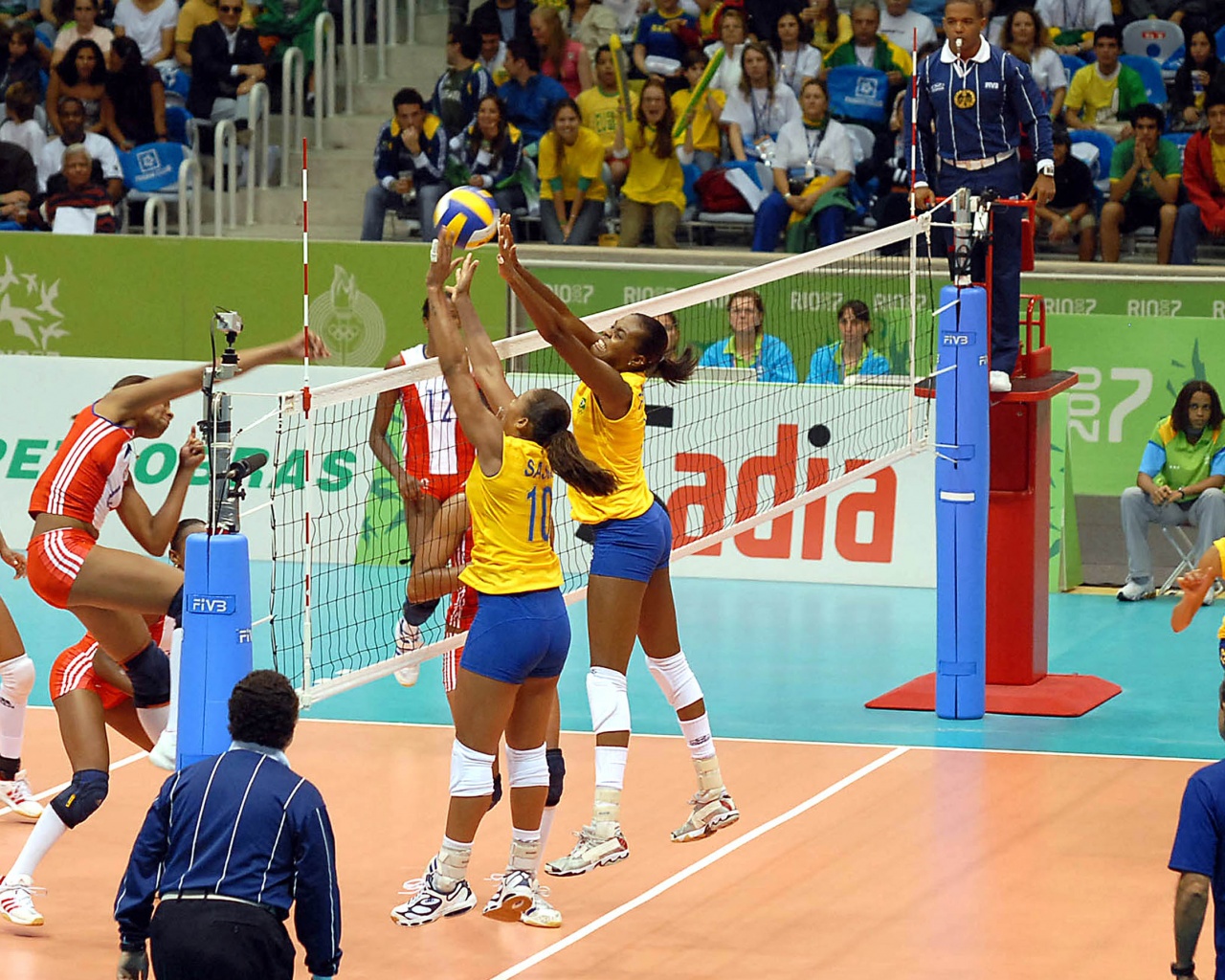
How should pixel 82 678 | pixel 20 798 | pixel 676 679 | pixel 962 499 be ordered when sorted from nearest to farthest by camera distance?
pixel 82 678, pixel 676 679, pixel 20 798, pixel 962 499

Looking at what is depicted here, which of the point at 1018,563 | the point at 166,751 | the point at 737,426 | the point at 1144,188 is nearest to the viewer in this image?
the point at 166,751

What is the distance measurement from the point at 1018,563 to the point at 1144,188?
261 inches

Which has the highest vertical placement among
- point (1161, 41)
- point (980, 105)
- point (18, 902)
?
point (1161, 41)

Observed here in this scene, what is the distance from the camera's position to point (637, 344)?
26.3 ft

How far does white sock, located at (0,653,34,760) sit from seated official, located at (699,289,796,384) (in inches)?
262

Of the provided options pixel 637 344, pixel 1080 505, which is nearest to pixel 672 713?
pixel 637 344

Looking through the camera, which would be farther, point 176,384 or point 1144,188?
point 1144,188

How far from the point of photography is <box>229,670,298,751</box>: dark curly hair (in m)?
5.78

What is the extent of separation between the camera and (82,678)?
325 inches

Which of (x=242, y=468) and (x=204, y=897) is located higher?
(x=242, y=468)

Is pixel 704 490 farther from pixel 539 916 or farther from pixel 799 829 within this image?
pixel 539 916

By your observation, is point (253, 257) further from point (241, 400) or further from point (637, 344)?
point (637, 344)

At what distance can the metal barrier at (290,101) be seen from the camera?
1947 centimetres

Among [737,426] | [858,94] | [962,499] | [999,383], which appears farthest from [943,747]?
[858,94]
